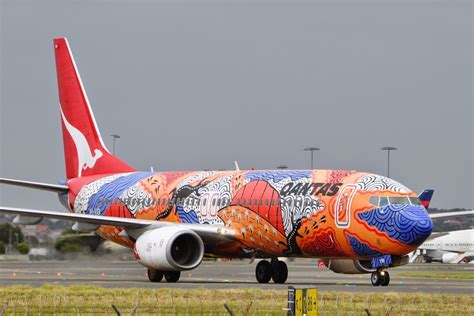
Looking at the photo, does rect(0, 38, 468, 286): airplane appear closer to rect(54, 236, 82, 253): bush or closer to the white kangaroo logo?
the white kangaroo logo

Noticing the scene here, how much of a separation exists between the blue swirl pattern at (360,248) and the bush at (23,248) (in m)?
32.1

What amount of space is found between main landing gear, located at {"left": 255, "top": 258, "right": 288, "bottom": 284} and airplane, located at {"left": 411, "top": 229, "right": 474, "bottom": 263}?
196 feet

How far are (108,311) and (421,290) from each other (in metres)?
13.9

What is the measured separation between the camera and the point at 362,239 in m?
41.3

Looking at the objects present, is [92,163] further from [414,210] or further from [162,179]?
[414,210]

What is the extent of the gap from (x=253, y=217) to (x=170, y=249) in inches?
130

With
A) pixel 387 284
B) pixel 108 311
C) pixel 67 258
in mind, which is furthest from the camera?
pixel 67 258

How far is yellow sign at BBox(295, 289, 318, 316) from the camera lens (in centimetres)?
2200

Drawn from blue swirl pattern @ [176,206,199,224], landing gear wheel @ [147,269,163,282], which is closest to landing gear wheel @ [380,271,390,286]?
blue swirl pattern @ [176,206,199,224]

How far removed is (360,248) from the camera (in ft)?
136

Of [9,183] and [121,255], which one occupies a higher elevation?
[9,183]

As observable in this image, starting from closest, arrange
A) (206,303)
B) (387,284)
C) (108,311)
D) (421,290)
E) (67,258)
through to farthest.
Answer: (108,311)
(206,303)
(421,290)
(387,284)
(67,258)

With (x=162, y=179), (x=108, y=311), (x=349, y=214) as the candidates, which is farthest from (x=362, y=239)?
(x=108, y=311)

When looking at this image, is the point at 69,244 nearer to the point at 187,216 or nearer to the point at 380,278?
the point at 187,216
